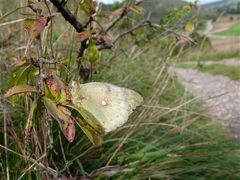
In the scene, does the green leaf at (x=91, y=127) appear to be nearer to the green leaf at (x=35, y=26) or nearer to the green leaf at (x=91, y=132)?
the green leaf at (x=91, y=132)

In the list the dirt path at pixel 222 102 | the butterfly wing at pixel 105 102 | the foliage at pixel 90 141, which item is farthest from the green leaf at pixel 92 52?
the dirt path at pixel 222 102

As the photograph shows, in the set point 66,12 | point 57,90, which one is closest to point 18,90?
point 57,90

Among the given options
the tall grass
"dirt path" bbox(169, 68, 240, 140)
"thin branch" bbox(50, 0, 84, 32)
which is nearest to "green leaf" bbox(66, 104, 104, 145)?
"thin branch" bbox(50, 0, 84, 32)

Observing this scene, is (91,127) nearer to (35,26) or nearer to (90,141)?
(35,26)

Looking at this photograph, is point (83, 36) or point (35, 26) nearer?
point (35, 26)

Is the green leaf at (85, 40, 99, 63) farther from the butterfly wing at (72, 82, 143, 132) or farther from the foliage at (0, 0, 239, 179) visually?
the butterfly wing at (72, 82, 143, 132)

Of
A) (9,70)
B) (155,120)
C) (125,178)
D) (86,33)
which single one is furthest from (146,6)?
(86,33)

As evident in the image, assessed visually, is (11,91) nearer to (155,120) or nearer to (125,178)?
(125,178)

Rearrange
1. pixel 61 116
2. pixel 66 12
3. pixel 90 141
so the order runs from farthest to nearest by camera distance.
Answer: pixel 90 141 → pixel 66 12 → pixel 61 116
